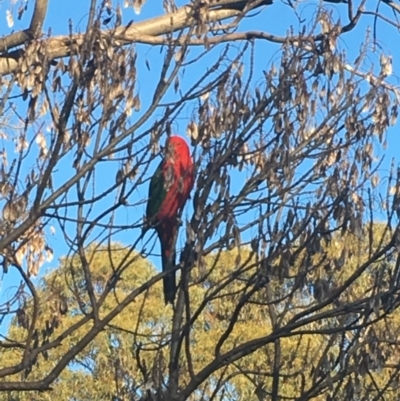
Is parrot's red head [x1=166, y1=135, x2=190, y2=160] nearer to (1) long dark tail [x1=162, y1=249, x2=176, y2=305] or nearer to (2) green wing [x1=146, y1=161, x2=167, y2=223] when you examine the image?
(2) green wing [x1=146, y1=161, x2=167, y2=223]

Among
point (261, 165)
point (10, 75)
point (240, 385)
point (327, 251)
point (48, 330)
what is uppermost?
point (240, 385)

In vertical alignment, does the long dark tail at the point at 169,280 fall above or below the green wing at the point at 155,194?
below

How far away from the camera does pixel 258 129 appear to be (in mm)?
3551

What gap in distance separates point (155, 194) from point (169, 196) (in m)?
0.23

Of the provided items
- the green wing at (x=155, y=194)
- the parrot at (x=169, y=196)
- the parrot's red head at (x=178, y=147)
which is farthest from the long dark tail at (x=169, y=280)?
the parrot's red head at (x=178, y=147)

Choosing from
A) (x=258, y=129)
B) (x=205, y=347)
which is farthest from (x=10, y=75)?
(x=205, y=347)

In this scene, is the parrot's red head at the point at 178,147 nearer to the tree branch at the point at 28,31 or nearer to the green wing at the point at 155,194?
the green wing at the point at 155,194

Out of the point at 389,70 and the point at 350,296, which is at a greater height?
the point at 389,70

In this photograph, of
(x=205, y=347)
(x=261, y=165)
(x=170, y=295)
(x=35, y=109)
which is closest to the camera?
(x=35, y=109)

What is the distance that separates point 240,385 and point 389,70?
7932mm

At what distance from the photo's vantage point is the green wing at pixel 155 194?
3.58m

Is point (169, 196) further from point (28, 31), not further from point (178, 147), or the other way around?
point (28, 31)

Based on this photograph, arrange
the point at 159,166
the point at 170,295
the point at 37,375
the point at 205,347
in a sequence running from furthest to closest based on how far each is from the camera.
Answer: the point at 205,347
the point at 37,375
the point at 170,295
the point at 159,166

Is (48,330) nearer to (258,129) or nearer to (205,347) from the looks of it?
(258,129)
